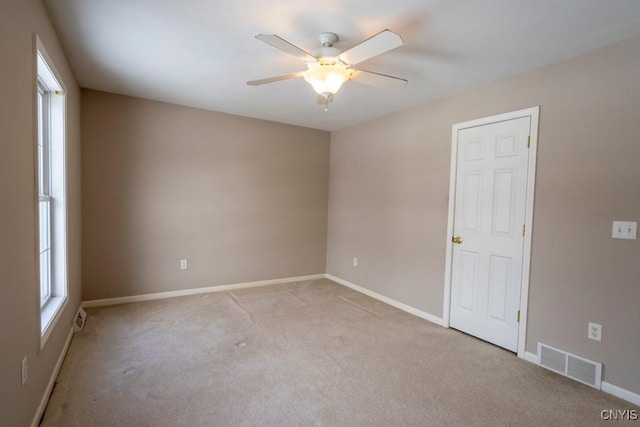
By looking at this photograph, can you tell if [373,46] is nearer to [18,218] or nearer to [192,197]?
[18,218]

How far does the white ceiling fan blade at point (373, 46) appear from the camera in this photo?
66.1 inches

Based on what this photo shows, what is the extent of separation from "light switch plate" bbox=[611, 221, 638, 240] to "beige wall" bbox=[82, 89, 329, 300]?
3.60 metres

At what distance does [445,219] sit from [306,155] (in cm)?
244

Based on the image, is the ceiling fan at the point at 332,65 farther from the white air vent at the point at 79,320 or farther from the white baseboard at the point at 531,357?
the white air vent at the point at 79,320

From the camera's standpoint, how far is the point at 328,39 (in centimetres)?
218

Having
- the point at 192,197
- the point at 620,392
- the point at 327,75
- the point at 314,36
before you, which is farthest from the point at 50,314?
the point at 620,392

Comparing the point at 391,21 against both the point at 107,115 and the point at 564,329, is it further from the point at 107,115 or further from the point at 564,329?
the point at 107,115

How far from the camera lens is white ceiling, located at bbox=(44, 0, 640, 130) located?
1.86m

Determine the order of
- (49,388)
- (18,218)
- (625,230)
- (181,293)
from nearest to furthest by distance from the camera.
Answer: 1. (18,218)
2. (49,388)
3. (625,230)
4. (181,293)

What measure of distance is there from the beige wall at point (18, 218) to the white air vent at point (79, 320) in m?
1.03

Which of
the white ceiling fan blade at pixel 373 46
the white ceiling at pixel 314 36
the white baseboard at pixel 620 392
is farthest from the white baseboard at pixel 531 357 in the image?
the white ceiling fan blade at pixel 373 46

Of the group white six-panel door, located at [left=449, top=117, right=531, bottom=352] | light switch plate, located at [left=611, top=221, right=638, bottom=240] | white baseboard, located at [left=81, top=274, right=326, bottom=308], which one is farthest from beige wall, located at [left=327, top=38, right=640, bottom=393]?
white baseboard, located at [left=81, top=274, right=326, bottom=308]

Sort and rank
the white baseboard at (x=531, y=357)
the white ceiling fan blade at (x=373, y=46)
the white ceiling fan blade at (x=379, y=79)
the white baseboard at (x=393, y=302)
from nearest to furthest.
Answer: the white ceiling fan blade at (x=373, y=46) < the white ceiling fan blade at (x=379, y=79) < the white baseboard at (x=531, y=357) < the white baseboard at (x=393, y=302)

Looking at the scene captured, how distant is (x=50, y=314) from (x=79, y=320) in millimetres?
1010
